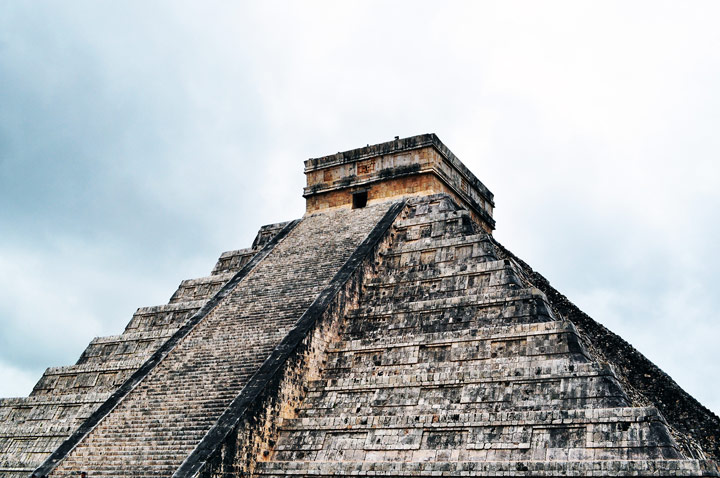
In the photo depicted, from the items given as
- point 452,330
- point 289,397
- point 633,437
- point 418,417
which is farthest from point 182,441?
point 633,437

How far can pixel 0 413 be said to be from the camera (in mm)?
14836

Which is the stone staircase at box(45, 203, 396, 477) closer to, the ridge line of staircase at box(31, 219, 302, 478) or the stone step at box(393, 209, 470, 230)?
the ridge line of staircase at box(31, 219, 302, 478)

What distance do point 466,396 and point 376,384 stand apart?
1331 millimetres

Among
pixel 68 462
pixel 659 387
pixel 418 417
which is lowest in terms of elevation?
pixel 68 462

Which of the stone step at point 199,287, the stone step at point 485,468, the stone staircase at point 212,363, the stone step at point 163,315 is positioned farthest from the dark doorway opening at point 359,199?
the stone step at point 485,468

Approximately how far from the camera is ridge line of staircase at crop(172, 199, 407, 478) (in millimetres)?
9023

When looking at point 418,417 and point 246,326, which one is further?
point 246,326

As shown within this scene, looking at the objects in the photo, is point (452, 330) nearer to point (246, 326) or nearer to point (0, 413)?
point (246, 326)

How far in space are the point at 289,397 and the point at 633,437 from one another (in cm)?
455

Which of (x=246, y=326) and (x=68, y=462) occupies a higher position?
(x=246, y=326)

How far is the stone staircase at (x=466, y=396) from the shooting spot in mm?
8211

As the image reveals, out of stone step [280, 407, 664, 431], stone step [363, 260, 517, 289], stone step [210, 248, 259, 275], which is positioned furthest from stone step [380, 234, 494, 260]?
stone step [210, 248, 259, 275]

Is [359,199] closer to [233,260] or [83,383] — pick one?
[233,260]

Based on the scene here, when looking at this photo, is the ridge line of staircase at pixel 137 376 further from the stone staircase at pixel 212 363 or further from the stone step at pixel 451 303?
the stone step at pixel 451 303
